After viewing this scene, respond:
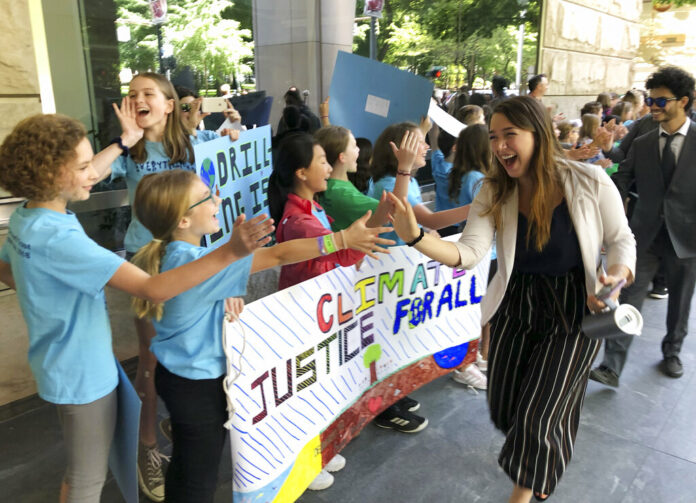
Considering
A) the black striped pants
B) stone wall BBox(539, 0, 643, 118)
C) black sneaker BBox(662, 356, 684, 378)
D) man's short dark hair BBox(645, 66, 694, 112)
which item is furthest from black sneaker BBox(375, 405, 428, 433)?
stone wall BBox(539, 0, 643, 118)

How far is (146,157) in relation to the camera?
115 inches

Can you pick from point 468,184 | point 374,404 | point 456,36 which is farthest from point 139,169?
point 456,36

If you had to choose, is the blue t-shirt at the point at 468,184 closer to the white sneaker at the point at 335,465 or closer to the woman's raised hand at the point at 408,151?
the woman's raised hand at the point at 408,151

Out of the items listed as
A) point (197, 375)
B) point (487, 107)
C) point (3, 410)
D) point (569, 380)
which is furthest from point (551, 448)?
point (487, 107)

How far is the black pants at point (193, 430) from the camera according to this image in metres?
2.00

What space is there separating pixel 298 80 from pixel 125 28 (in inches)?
97.2

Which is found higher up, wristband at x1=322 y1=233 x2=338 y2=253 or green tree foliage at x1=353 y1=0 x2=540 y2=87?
green tree foliage at x1=353 y1=0 x2=540 y2=87

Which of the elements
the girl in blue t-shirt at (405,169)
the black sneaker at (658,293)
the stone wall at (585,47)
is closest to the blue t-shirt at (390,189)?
the girl in blue t-shirt at (405,169)

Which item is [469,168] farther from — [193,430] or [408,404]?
[193,430]

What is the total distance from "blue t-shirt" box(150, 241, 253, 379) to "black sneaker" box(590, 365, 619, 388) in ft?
9.83

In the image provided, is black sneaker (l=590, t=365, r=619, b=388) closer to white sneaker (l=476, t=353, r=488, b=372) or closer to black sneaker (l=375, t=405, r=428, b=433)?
white sneaker (l=476, t=353, r=488, b=372)

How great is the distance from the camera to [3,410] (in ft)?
11.7

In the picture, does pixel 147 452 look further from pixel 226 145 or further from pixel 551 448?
pixel 551 448

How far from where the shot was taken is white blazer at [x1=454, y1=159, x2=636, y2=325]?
2277mm
